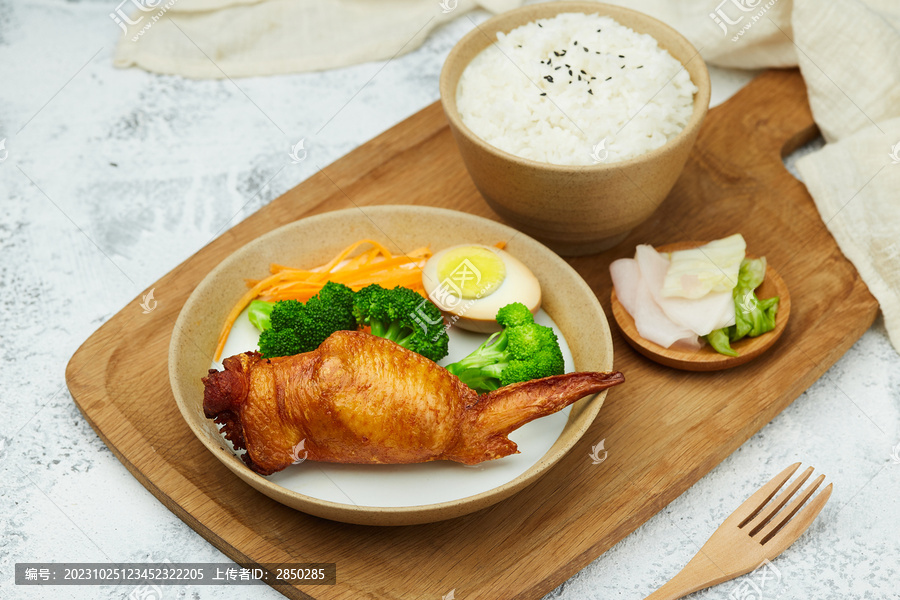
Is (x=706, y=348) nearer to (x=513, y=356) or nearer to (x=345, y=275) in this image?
(x=513, y=356)

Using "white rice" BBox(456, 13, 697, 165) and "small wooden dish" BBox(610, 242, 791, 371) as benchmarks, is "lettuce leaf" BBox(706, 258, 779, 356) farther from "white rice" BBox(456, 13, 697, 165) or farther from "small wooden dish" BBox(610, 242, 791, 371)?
"white rice" BBox(456, 13, 697, 165)

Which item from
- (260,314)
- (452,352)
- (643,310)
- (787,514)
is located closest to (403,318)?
(452,352)

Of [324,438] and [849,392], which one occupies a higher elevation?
[324,438]

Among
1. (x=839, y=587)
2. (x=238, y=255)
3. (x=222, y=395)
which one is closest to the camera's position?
(x=222, y=395)

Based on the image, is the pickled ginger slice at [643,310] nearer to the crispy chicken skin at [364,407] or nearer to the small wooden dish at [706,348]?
the small wooden dish at [706,348]

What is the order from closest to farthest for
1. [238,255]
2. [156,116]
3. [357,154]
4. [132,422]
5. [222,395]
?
[222,395], [132,422], [238,255], [357,154], [156,116]

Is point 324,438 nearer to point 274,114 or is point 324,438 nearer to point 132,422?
point 132,422

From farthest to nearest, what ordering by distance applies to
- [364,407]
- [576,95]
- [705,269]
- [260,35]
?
[260,35]
[576,95]
[705,269]
[364,407]

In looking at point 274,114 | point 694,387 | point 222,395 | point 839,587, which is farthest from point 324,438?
point 274,114
